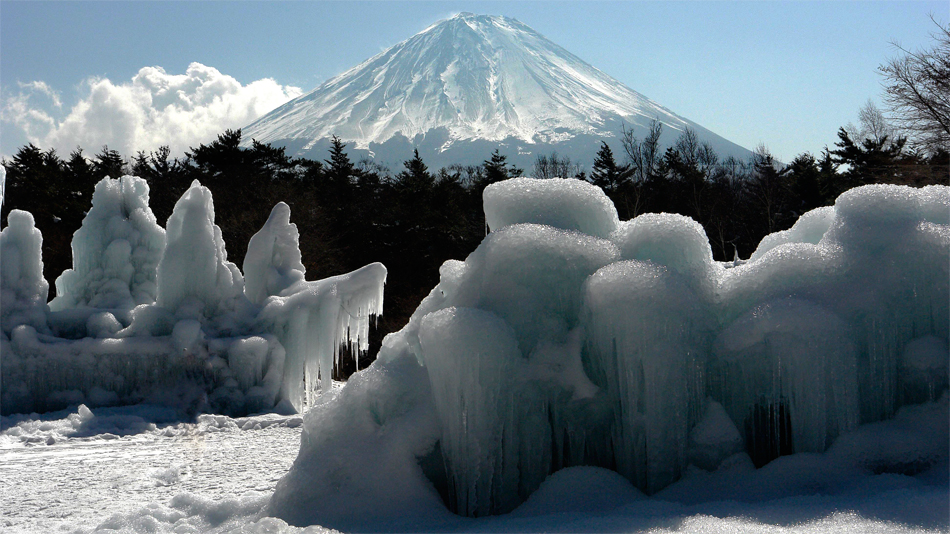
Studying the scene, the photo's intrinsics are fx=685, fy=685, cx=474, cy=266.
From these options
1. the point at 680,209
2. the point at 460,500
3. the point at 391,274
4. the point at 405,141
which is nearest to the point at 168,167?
the point at 391,274

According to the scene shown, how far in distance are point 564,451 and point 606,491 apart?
0.53 metres

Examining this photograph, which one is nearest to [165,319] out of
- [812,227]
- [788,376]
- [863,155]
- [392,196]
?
[812,227]

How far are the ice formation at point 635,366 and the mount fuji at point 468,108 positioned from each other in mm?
63186

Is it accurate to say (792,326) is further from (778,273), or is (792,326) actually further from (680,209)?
(680,209)

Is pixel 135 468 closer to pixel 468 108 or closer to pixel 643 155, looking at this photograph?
pixel 643 155

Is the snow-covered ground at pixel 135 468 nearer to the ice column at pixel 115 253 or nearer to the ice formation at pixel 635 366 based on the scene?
the ice formation at pixel 635 366

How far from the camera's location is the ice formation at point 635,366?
13.9 ft

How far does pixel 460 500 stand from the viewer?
4.31 m

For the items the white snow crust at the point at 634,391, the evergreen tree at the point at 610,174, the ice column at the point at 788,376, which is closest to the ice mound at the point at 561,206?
the white snow crust at the point at 634,391

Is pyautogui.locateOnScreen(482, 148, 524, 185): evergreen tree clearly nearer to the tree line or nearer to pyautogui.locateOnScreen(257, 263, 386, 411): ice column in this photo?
the tree line

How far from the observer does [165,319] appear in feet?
40.6

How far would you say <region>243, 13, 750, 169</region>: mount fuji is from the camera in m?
74.7

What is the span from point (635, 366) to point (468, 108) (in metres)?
84.8

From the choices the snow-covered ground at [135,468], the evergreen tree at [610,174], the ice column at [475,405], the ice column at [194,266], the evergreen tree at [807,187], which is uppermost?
the evergreen tree at [610,174]
